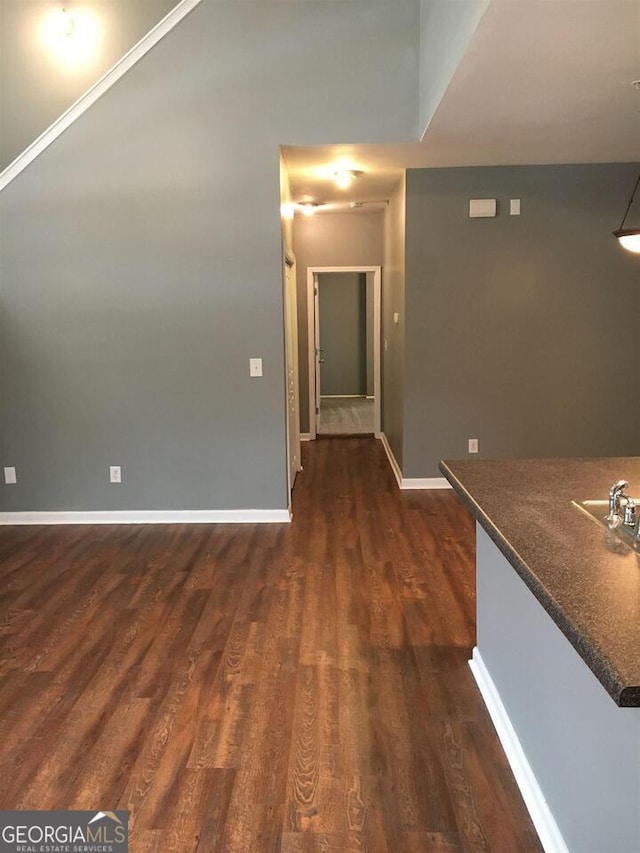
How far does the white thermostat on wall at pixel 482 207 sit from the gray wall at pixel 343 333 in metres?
5.77

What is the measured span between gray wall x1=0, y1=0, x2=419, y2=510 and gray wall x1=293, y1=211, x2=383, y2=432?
278 centimetres

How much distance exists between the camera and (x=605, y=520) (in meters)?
1.72

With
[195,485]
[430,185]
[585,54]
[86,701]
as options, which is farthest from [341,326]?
[86,701]

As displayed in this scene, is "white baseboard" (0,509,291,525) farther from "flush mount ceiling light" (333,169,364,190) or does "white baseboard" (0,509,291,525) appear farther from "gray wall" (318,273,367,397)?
"gray wall" (318,273,367,397)

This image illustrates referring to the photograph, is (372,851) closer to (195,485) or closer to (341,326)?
(195,485)

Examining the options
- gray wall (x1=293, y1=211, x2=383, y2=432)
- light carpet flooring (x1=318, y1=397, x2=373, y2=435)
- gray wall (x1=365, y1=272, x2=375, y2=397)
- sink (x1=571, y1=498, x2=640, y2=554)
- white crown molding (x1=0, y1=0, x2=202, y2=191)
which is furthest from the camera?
gray wall (x1=365, y1=272, x2=375, y2=397)

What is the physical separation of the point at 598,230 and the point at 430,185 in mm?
1320

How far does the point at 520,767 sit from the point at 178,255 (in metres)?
3.54

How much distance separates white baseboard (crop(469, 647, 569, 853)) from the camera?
163cm

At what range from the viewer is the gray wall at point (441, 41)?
251 centimetres

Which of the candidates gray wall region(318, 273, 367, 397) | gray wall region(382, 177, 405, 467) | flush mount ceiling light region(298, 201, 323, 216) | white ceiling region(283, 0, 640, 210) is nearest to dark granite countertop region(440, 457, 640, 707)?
white ceiling region(283, 0, 640, 210)

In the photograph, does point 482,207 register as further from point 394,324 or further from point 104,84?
point 104,84

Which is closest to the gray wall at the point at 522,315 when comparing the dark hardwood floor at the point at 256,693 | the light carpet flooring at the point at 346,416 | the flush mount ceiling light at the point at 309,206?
the dark hardwood floor at the point at 256,693

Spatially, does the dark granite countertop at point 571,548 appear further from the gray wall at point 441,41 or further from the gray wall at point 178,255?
the gray wall at point 178,255
